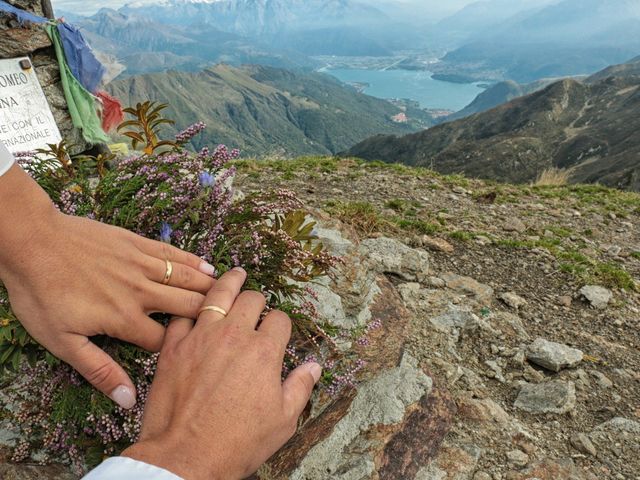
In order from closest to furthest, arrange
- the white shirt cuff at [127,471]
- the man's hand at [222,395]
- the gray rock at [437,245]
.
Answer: the white shirt cuff at [127,471] → the man's hand at [222,395] → the gray rock at [437,245]

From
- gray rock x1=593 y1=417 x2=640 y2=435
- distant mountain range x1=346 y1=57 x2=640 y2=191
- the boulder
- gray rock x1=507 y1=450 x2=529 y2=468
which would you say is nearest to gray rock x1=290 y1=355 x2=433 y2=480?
the boulder

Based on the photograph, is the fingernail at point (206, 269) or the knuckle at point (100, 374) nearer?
the knuckle at point (100, 374)

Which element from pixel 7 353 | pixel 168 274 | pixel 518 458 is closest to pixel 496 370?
pixel 518 458

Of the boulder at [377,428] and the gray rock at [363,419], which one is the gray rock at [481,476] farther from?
the gray rock at [363,419]

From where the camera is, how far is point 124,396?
6.62ft

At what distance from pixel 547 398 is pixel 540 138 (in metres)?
130

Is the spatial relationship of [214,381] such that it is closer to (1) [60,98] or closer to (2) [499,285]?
(2) [499,285]

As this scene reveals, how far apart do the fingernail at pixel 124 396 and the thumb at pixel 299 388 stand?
0.74 m

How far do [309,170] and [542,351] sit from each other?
367 inches

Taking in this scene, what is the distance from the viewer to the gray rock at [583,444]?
3602 mm

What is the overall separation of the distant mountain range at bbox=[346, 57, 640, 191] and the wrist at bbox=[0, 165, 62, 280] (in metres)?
72.7

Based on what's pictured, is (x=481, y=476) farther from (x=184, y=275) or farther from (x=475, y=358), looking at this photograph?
(x=184, y=275)

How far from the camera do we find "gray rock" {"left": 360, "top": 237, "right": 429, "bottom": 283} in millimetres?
5719

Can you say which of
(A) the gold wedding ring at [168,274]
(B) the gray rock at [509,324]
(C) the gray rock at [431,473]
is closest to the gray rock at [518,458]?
(C) the gray rock at [431,473]
